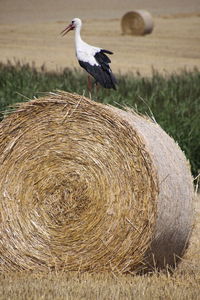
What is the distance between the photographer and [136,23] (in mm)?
35062

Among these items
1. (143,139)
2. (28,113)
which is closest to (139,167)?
(143,139)

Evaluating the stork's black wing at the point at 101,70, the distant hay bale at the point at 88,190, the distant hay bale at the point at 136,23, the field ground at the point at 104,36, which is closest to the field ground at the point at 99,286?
the distant hay bale at the point at 88,190

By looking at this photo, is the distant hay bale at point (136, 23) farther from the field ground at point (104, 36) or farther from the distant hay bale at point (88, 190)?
the distant hay bale at point (88, 190)

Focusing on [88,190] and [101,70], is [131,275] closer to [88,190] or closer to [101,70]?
[88,190]

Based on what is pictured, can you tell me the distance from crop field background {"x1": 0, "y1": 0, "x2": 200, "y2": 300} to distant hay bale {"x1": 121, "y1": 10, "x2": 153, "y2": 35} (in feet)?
1.72

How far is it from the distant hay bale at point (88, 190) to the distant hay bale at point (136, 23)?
2914 centimetres

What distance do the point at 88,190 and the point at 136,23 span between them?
29958mm

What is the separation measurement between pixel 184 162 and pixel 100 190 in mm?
770

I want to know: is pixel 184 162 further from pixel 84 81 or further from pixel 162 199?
pixel 84 81

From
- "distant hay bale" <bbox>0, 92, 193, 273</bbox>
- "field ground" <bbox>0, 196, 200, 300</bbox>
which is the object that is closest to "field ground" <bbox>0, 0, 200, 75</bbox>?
"distant hay bale" <bbox>0, 92, 193, 273</bbox>

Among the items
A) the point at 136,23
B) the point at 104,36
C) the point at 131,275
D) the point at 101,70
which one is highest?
the point at 101,70

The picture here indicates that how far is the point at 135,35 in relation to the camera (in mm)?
35562

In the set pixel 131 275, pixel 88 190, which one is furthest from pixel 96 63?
pixel 131 275

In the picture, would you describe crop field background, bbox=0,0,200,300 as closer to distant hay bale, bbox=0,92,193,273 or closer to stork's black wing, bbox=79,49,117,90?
distant hay bale, bbox=0,92,193,273
